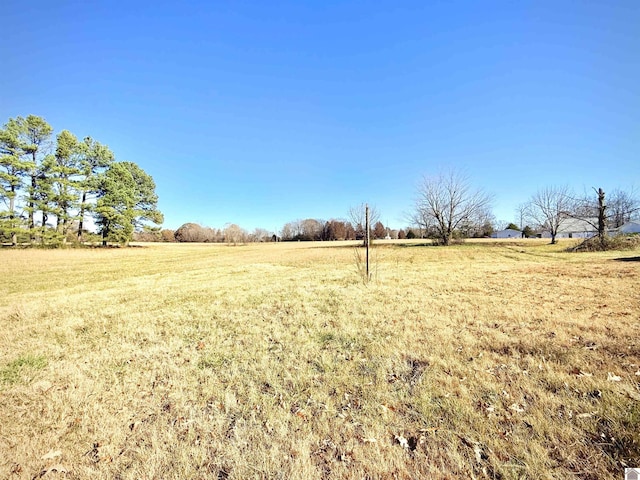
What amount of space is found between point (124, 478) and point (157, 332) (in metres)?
3.92

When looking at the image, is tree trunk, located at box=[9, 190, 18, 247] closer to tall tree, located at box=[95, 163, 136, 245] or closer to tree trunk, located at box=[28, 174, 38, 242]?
tree trunk, located at box=[28, 174, 38, 242]

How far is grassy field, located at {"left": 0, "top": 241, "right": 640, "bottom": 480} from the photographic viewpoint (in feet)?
7.44

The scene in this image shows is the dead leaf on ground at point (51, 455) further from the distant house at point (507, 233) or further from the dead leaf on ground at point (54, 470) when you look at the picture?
the distant house at point (507, 233)

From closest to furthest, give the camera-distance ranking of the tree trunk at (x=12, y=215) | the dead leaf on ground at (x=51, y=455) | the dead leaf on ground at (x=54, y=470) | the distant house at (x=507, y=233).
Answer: the dead leaf on ground at (x=54, y=470) < the dead leaf on ground at (x=51, y=455) < the tree trunk at (x=12, y=215) < the distant house at (x=507, y=233)

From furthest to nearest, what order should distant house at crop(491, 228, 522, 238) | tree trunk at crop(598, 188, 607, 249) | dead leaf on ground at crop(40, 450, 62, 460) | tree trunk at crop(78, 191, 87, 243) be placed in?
distant house at crop(491, 228, 522, 238), tree trunk at crop(78, 191, 87, 243), tree trunk at crop(598, 188, 607, 249), dead leaf on ground at crop(40, 450, 62, 460)

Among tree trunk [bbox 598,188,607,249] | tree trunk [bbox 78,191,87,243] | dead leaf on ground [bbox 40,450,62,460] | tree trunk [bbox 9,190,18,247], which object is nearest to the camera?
dead leaf on ground [bbox 40,450,62,460]

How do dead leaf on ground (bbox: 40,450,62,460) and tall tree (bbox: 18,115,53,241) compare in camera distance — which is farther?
tall tree (bbox: 18,115,53,241)

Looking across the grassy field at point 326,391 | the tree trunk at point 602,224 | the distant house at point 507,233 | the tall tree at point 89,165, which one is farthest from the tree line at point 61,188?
the distant house at point 507,233

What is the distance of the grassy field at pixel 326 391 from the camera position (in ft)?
7.44

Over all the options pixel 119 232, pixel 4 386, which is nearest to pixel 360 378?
pixel 4 386

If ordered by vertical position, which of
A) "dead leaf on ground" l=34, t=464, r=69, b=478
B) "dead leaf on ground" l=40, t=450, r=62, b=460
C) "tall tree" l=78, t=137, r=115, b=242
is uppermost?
"tall tree" l=78, t=137, r=115, b=242

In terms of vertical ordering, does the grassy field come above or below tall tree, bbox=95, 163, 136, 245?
below

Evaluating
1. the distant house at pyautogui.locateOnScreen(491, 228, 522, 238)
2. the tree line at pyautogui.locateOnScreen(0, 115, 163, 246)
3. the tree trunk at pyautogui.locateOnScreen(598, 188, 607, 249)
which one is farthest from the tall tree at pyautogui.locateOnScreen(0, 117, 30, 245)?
the distant house at pyautogui.locateOnScreen(491, 228, 522, 238)

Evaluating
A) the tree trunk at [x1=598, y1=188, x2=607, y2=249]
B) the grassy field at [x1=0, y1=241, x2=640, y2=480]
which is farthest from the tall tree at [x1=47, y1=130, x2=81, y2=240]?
the tree trunk at [x1=598, y1=188, x2=607, y2=249]
